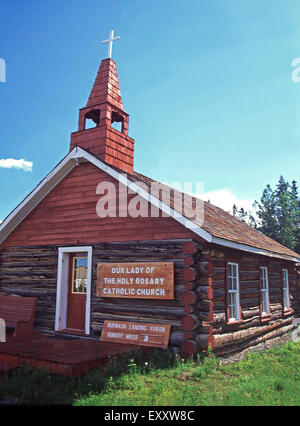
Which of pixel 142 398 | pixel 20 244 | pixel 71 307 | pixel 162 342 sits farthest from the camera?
pixel 20 244

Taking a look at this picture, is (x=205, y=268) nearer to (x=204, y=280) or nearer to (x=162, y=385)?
(x=204, y=280)

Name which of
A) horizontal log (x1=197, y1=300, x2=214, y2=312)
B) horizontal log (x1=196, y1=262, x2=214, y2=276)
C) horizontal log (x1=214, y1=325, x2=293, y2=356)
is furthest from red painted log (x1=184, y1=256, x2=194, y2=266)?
horizontal log (x1=214, y1=325, x2=293, y2=356)

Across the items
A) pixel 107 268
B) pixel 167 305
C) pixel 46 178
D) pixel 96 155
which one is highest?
pixel 96 155

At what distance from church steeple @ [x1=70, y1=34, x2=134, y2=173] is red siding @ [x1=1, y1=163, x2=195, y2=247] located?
3.30 feet

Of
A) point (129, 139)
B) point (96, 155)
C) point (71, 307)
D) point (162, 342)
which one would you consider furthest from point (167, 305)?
point (129, 139)

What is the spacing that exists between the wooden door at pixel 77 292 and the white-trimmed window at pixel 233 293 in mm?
4382

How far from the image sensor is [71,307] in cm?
1123

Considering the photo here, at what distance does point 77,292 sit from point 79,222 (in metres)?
2.20

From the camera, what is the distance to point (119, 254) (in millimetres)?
10125

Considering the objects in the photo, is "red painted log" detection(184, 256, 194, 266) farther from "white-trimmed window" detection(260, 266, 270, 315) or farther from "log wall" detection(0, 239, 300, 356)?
"white-trimmed window" detection(260, 266, 270, 315)

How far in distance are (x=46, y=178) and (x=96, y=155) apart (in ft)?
5.84

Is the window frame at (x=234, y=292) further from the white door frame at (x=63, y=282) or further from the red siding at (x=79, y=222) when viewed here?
the white door frame at (x=63, y=282)

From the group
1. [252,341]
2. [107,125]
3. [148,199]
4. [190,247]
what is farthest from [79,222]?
[252,341]
